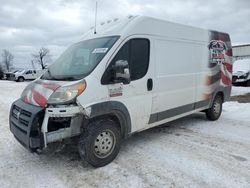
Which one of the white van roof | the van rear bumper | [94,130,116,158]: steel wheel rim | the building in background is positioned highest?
the building in background

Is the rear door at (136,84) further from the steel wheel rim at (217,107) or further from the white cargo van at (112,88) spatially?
the steel wheel rim at (217,107)

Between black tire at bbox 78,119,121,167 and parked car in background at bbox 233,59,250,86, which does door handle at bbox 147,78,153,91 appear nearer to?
black tire at bbox 78,119,121,167

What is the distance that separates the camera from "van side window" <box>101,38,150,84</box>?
164 inches

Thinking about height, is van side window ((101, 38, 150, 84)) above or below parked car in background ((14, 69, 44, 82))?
above

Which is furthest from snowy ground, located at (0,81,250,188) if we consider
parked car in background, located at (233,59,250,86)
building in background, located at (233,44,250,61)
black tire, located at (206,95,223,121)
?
building in background, located at (233,44,250,61)

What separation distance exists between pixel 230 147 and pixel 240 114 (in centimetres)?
321

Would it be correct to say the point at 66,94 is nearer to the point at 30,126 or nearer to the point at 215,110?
the point at 30,126

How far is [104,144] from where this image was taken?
3.97m

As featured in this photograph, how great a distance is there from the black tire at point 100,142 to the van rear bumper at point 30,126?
627mm

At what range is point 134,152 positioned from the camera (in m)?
4.56

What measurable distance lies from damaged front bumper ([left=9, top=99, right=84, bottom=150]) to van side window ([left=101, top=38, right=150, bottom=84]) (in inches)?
34.0

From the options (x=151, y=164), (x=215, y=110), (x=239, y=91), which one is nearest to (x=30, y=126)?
(x=151, y=164)

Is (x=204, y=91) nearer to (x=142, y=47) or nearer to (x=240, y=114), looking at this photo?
(x=240, y=114)

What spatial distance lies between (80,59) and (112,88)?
0.90 meters
